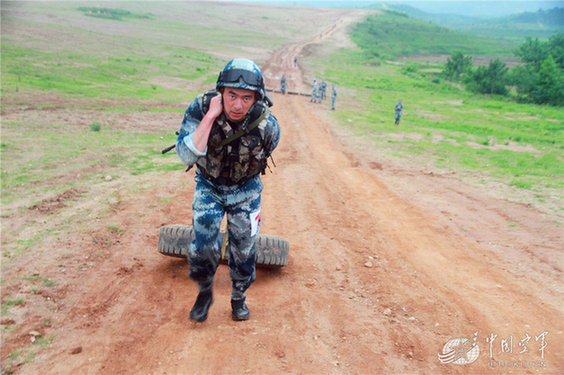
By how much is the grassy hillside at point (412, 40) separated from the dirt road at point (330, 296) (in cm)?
7946

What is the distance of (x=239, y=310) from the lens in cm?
442

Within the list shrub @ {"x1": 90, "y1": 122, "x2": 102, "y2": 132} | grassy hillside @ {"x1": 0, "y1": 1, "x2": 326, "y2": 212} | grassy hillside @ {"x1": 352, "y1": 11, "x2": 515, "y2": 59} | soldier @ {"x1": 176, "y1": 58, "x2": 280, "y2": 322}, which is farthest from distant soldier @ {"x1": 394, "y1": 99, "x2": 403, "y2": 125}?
grassy hillside @ {"x1": 352, "y1": 11, "x2": 515, "y2": 59}

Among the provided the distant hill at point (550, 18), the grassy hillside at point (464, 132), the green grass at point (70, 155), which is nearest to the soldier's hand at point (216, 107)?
the green grass at point (70, 155)

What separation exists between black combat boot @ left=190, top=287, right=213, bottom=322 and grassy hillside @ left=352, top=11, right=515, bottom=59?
8328 cm

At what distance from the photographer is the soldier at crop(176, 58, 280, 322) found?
3709 mm

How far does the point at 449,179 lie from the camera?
1159cm

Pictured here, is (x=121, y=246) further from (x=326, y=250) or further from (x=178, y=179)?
(x=178, y=179)

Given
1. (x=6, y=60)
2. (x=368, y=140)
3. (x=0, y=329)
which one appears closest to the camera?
(x=0, y=329)

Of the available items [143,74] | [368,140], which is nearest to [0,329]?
[368,140]

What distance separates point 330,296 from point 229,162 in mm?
2212

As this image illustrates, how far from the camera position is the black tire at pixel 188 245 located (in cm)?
528

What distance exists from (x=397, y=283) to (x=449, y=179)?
7.01 metres

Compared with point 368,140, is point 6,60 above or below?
above

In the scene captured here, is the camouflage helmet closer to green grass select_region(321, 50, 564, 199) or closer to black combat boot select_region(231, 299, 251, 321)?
black combat boot select_region(231, 299, 251, 321)
